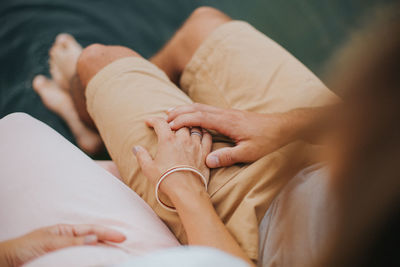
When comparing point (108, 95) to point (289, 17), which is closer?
point (108, 95)

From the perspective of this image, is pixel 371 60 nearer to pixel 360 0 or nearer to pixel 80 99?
pixel 80 99

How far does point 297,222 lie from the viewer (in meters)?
0.52

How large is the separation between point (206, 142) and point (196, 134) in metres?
0.03

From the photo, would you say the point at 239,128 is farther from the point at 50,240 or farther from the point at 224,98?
the point at 50,240

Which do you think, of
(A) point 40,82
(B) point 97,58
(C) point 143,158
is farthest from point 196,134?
(A) point 40,82

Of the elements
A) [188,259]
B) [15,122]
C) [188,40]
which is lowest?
[15,122]

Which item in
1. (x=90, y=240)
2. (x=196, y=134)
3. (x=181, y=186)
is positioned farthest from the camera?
(x=196, y=134)

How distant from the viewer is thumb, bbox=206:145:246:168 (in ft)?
2.13

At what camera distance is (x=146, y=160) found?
646 mm

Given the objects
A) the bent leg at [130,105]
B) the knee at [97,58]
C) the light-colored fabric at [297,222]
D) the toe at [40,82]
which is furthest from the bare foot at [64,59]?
the light-colored fabric at [297,222]

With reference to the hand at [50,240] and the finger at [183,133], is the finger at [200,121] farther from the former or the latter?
the hand at [50,240]

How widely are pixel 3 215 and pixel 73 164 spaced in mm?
149

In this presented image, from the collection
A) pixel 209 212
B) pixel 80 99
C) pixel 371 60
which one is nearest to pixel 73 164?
pixel 209 212

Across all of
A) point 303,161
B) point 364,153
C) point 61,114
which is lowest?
point 61,114
